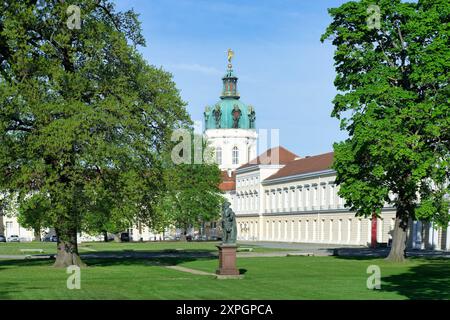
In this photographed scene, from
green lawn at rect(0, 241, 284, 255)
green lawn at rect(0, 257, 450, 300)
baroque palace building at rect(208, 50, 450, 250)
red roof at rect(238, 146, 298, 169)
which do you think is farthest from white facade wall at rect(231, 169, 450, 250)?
green lawn at rect(0, 257, 450, 300)

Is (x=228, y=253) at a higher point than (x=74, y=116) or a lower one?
lower

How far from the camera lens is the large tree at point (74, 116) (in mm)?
34250

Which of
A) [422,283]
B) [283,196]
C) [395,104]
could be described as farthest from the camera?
[283,196]

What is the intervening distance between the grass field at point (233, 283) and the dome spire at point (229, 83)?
121725mm

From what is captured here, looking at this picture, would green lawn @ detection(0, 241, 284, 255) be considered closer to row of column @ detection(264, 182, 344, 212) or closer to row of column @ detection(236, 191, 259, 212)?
Result: row of column @ detection(264, 182, 344, 212)

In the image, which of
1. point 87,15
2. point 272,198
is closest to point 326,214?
point 272,198

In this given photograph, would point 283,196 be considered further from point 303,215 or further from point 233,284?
point 233,284

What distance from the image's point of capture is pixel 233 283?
2880 cm

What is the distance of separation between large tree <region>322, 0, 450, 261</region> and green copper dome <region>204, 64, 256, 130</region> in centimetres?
10880

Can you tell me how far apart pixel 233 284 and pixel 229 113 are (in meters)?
128

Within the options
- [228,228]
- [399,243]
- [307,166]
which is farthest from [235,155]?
[228,228]

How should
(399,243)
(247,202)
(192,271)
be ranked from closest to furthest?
(192,271) → (399,243) → (247,202)
